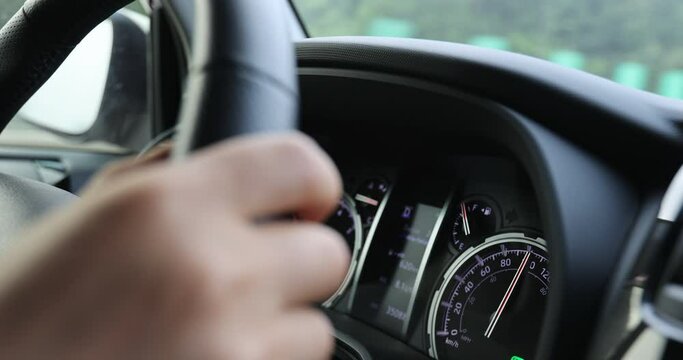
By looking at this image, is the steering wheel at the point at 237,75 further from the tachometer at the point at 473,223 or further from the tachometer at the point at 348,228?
the tachometer at the point at 348,228

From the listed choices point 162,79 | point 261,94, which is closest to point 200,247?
point 261,94

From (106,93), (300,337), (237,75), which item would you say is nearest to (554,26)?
(106,93)

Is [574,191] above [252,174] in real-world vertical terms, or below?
above

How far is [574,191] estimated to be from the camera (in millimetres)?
974

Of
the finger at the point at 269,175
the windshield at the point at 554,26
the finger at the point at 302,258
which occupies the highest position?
the windshield at the point at 554,26

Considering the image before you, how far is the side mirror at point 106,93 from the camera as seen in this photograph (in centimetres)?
176

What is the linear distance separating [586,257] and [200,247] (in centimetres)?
69

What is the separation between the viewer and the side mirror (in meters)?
1.76

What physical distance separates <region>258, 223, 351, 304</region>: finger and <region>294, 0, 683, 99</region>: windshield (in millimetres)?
1077

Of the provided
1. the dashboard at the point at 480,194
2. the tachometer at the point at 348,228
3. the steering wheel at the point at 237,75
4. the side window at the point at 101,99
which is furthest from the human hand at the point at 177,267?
the side window at the point at 101,99

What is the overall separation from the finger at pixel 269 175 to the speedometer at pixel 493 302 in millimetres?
740

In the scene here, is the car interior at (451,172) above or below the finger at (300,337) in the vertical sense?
above

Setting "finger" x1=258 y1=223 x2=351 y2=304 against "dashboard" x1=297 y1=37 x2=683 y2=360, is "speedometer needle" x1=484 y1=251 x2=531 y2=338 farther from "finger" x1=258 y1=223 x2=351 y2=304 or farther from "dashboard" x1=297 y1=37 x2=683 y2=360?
"finger" x1=258 y1=223 x2=351 y2=304

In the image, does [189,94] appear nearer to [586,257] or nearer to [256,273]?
[256,273]
